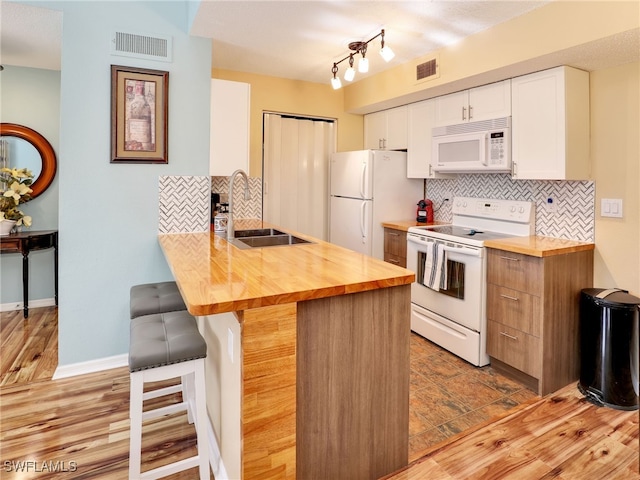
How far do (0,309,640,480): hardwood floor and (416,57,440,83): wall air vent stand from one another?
8.02 feet

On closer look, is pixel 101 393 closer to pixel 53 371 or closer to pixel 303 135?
pixel 53 371

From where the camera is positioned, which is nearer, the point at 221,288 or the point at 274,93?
the point at 221,288

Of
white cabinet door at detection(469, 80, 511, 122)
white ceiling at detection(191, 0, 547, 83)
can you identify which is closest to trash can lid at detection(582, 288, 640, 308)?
white cabinet door at detection(469, 80, 511, 122)

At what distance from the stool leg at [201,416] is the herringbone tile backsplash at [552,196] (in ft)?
8.97

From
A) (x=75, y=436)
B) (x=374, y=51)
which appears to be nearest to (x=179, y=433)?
(x=75, y=436)

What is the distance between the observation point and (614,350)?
95.8 inches

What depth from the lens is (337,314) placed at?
157 centimetres

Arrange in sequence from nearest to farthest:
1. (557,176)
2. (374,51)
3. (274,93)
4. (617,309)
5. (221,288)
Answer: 1. (221,288)
2. (617,309)
3. (557,176)
4. (374,51)
5. (274,93)

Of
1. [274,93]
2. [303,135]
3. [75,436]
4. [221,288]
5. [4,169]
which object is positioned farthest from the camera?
[303,135]

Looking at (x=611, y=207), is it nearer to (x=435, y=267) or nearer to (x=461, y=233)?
(x=461, y=233)

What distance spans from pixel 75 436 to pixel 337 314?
5.30 ft

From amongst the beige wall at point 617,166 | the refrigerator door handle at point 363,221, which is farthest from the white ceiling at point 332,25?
the refrigerator door handle at point 363,221

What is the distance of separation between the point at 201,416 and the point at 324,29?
2.60 meters

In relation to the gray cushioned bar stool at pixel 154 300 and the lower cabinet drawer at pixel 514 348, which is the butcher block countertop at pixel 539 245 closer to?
the lower cabinet drawer at pixel 514 348
